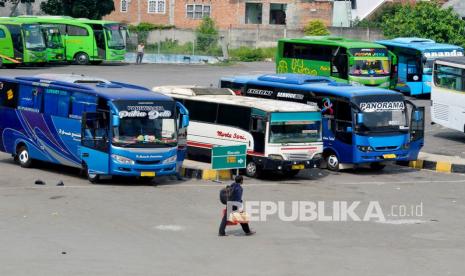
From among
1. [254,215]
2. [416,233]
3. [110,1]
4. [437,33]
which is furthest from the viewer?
[110,1]

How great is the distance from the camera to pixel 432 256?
19.6 meters

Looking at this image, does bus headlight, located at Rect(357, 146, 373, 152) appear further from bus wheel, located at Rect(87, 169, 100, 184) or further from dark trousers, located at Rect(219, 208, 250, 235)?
dark trousers, located at Rect(219, 208, 250, 235)

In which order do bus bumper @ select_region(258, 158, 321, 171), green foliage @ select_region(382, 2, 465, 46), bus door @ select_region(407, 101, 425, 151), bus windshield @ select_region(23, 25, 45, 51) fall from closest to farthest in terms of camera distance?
1. bus bumper @ select_region(258, 158, 321, 171)
2. bus door @ select_region(407, 101, 425, 151)
3. bus windshield @ select_region(23, 25, 45, 51)
4. green foliage @ select_region(382, 2, 465, 46)

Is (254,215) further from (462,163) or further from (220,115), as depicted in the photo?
(462,163)

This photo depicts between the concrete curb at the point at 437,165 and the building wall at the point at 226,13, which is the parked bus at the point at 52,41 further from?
A: the concrete curb at the point at 437,165

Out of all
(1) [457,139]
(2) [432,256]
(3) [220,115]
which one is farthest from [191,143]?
(2) [432,256]

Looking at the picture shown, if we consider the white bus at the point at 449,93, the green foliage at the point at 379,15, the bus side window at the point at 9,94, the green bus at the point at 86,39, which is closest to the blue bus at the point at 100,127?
the bus side window at the point at 9,94

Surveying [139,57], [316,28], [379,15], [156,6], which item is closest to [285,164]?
[139,57]

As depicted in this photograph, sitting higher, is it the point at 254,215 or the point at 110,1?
the point at 110,1

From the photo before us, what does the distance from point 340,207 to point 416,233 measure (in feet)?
11.5

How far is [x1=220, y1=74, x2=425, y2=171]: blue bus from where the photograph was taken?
1234 inches

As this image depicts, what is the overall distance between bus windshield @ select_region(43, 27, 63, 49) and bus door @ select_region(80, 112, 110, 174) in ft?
116

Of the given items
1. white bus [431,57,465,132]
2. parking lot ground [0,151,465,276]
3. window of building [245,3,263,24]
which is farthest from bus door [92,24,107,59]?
parking lot ground [0,151,465,276]

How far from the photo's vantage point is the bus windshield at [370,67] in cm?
4681
